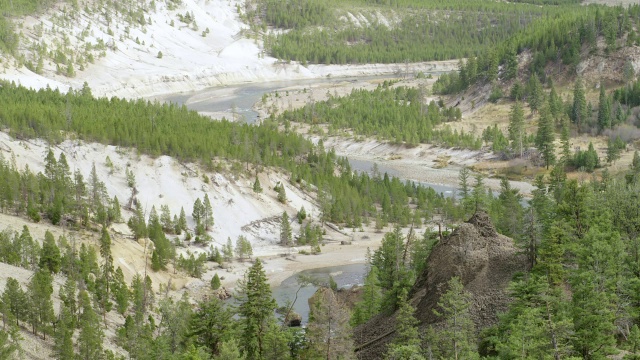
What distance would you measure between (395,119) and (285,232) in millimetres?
81787

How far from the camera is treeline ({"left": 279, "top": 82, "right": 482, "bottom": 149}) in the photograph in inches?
6501

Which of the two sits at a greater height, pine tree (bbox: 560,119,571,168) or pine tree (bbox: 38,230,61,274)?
pine tree (bbox: 38,230,61,274)

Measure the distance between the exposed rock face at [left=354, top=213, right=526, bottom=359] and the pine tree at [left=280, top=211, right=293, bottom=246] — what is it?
146 ft

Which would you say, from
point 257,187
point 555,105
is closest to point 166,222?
point 257,187

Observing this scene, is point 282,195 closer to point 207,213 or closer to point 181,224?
point 207,213

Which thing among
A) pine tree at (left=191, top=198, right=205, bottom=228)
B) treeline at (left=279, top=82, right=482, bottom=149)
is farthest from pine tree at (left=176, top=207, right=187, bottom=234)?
treeline at (left=279, top=82, right=482, bottom=149)

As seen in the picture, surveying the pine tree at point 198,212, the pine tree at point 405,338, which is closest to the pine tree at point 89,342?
the pine tree at point 405,338

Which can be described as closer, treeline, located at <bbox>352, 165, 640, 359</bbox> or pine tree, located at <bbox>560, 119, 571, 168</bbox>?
treeline, located at <bbox>352, 165, 640, 359</bbox>

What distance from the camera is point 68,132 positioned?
4395 inches

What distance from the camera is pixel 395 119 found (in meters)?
180

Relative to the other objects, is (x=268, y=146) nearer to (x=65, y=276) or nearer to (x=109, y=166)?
(x=109, y=166)

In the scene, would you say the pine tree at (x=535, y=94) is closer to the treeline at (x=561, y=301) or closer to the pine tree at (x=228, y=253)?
the pine tree at (x=228, y=253)

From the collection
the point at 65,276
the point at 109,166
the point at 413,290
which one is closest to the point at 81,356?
the point at 65,276

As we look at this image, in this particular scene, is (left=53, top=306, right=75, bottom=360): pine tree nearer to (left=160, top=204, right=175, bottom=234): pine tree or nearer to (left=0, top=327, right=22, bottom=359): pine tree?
(left=0, top=327, right=22, bottom=359): pine tree
